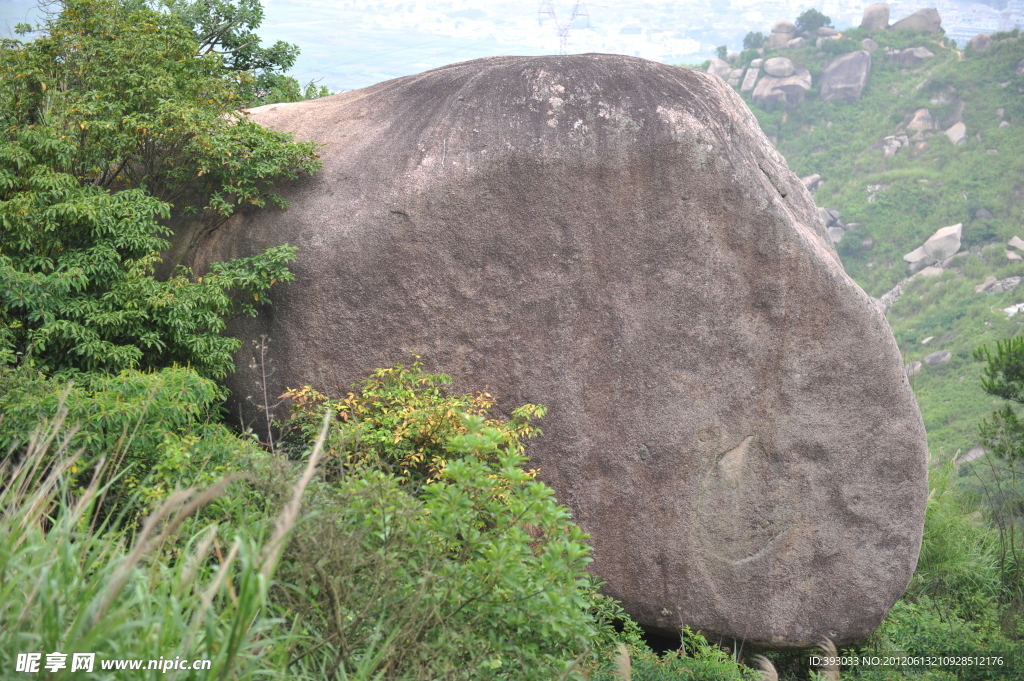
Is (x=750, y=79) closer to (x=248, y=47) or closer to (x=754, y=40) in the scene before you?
(x=754, y=40)

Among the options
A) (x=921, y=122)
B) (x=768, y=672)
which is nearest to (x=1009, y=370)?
(x=768, y=672)

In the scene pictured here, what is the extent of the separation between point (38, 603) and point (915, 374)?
2460cm

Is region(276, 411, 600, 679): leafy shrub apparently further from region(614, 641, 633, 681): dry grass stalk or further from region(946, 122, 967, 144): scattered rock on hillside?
region(946, 122, 967, 144): scattered rock on hillside

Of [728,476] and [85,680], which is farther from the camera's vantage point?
[728,476]

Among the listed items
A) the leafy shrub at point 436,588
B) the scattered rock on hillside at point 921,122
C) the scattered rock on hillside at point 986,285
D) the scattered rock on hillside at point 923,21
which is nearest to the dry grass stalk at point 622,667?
the leafy shrub at point 436,588

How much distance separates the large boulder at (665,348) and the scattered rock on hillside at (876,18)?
46.3 m

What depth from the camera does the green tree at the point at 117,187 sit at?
546cm

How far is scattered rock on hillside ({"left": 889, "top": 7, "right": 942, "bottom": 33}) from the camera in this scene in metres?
42.9

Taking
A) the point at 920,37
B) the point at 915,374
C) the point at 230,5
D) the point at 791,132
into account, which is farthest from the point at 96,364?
the point at 920,37

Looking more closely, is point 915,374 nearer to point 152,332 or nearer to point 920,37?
point 152,332

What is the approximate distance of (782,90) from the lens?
41.6 metres

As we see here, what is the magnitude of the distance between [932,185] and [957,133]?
4259 millimetres

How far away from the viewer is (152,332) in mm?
5672

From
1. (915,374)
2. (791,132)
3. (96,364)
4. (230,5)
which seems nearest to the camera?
(96,364)
